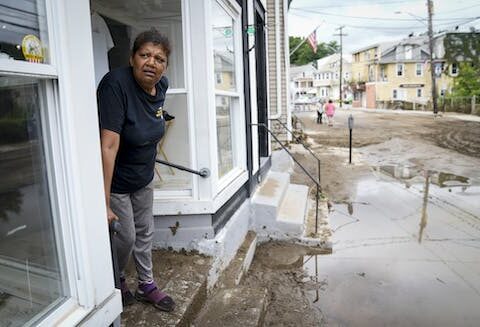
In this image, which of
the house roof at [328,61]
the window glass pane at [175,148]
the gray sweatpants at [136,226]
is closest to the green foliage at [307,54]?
the house roof at [328,61]

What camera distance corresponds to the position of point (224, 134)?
4.65 metres

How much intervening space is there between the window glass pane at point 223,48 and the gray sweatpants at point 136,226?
5.75ft

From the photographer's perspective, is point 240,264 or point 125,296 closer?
point 125,296

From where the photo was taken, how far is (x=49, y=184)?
1859 mm

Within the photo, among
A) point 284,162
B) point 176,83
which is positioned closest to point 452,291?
point 176,83

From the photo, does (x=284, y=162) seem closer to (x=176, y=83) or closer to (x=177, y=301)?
(x=176, y=83)

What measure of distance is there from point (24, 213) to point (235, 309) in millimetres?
1760

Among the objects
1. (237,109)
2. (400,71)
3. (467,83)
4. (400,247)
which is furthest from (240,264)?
(400,71)

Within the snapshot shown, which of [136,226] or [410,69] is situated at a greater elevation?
[410,69]

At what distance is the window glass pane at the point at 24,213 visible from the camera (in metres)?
1.64

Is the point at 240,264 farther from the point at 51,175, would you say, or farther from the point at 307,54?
the point at 307,54

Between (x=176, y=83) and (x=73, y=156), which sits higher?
(x=176, y=83)

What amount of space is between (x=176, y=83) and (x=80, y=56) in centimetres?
203

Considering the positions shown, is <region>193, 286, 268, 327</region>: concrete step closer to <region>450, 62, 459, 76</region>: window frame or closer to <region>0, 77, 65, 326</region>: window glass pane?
<region>0, 77, 65, 326</region>: window glass pane
